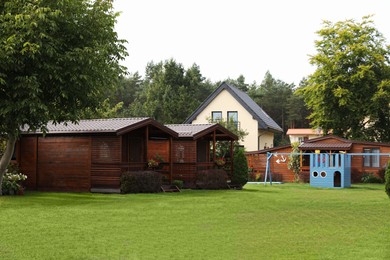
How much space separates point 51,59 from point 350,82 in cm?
2764

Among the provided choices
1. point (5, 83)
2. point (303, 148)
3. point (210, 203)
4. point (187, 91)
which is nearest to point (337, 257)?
point (210, 203)

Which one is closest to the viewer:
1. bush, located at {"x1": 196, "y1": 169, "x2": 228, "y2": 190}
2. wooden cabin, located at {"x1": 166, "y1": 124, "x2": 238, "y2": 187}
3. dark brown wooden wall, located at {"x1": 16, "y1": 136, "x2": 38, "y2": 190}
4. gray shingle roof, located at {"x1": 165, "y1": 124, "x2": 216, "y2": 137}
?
dark brown wooden wall, located at {"x1": 16, "y1": 136, "x2": 38, "y2": 190}

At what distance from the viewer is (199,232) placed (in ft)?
36.9

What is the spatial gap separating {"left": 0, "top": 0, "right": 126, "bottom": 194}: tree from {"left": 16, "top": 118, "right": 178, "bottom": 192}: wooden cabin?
426cm

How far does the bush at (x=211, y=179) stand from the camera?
2484 centimetres

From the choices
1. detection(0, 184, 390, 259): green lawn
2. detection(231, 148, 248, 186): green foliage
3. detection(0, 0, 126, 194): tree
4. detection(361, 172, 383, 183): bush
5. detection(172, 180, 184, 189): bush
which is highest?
detection(0, 0, 126, 194): tree

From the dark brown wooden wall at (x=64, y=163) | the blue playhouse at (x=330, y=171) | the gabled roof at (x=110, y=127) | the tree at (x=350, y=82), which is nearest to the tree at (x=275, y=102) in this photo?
the tree at (x=350, y=82)

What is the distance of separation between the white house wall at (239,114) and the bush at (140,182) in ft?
73.1

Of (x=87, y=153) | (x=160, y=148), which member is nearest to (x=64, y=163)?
(x=87, y=153)

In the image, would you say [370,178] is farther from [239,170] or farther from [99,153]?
[99,153]

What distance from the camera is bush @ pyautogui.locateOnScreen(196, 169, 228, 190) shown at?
81.5ft

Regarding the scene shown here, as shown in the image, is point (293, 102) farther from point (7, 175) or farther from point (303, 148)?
point (7, 175)

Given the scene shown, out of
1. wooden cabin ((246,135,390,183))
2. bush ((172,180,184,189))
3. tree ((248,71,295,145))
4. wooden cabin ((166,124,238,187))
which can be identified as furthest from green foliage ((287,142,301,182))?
tree ((248,71,295,145))

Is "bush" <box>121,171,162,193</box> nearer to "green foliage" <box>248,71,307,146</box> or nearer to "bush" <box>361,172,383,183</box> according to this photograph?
"bush" <box>361,172,383,183</box>
